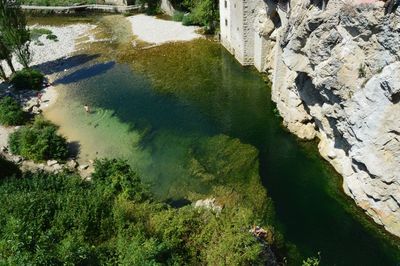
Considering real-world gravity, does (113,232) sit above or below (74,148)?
above

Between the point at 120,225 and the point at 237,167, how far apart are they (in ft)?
42.8

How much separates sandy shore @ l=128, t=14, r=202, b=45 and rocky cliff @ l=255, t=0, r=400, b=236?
25.1m

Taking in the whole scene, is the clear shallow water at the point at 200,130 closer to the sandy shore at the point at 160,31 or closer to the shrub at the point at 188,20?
the sandy shore at the point at 160,31

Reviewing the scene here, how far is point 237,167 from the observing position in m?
27.7

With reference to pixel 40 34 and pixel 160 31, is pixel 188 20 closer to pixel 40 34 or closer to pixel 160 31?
pixel 160 31

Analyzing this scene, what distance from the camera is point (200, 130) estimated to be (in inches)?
1278

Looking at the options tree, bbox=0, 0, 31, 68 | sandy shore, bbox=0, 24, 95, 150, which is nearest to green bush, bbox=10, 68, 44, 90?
sandy shore, bbox=0, 24, 95, 150

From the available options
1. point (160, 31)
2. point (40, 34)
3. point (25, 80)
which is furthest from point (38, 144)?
point (40, 34)

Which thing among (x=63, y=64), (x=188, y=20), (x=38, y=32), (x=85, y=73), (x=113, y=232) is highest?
(x=188, y=20)

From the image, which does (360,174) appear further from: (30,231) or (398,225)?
(30,231)

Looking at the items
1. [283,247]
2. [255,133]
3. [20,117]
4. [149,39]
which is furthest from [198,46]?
[283,247]

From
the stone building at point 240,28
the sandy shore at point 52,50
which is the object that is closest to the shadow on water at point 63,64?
the sandy shore at point 52,50

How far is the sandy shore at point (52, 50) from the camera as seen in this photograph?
40469 mm

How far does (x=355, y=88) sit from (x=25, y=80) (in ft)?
113
